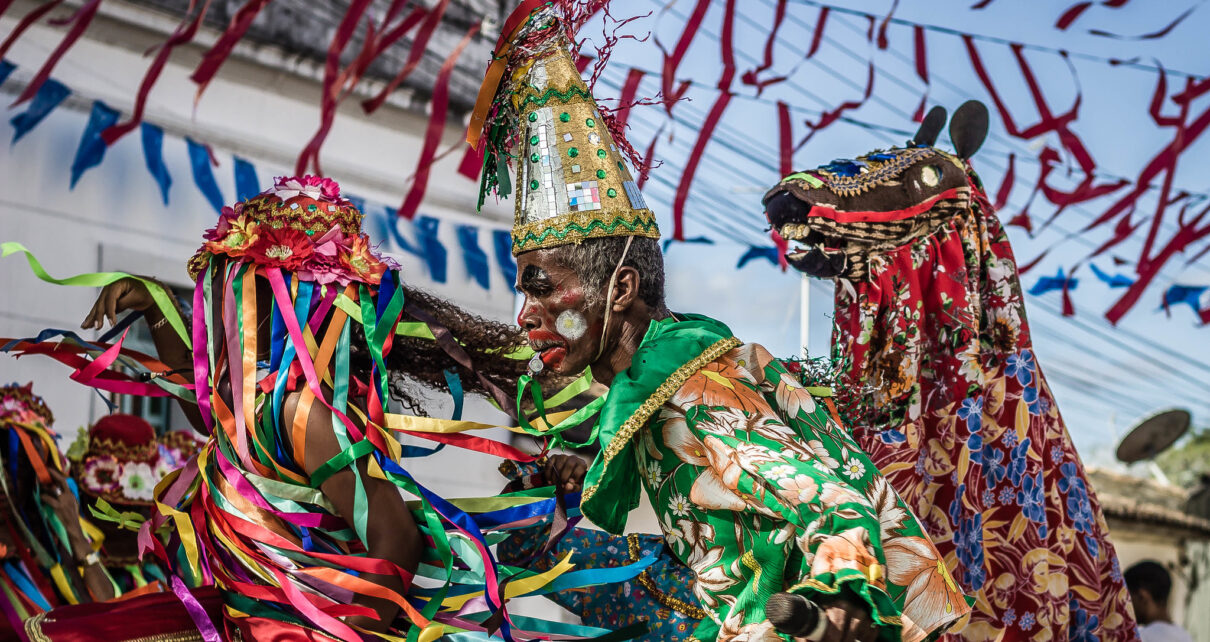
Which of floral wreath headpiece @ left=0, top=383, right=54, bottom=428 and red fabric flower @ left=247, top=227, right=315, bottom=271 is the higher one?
red fabric flower @ left=247, top=227, right=315, bottom=271

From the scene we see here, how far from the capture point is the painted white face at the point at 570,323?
225 cm

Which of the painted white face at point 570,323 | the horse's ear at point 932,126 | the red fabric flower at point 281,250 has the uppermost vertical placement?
the horse's ear at point 932,126

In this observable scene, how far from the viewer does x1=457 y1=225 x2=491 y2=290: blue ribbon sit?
7.31 m

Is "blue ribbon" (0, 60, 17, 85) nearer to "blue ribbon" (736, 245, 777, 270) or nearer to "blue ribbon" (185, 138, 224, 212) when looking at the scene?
"blue ribbon" (185, 138, 224, 212)

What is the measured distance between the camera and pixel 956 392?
3.06 m

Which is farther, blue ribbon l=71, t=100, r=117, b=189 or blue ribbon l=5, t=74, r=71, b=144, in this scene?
blue ribbon l=71, t=100, r=117, b=189

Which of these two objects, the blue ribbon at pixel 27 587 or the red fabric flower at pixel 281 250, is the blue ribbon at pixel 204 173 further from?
the red fabric flower at pixel 281 250

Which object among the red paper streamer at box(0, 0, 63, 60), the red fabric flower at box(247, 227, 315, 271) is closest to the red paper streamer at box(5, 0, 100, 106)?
the red paper streamer at box(0, 0, 63, 60)

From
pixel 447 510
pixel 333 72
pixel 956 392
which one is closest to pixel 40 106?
pixel 333 72

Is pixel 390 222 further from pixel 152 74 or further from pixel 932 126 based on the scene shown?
pixel 932 126

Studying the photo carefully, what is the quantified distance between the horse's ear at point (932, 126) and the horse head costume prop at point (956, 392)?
0.55 ft

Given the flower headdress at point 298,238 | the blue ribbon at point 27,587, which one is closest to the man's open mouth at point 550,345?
the flower headdress at point 298,238

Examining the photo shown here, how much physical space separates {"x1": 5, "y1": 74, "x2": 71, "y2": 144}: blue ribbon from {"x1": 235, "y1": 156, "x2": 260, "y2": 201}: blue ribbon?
0.94 meters

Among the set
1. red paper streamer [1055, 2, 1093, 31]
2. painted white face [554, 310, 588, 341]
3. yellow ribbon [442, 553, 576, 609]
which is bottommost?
yellow ribbon [442, 553, 576, 609]
